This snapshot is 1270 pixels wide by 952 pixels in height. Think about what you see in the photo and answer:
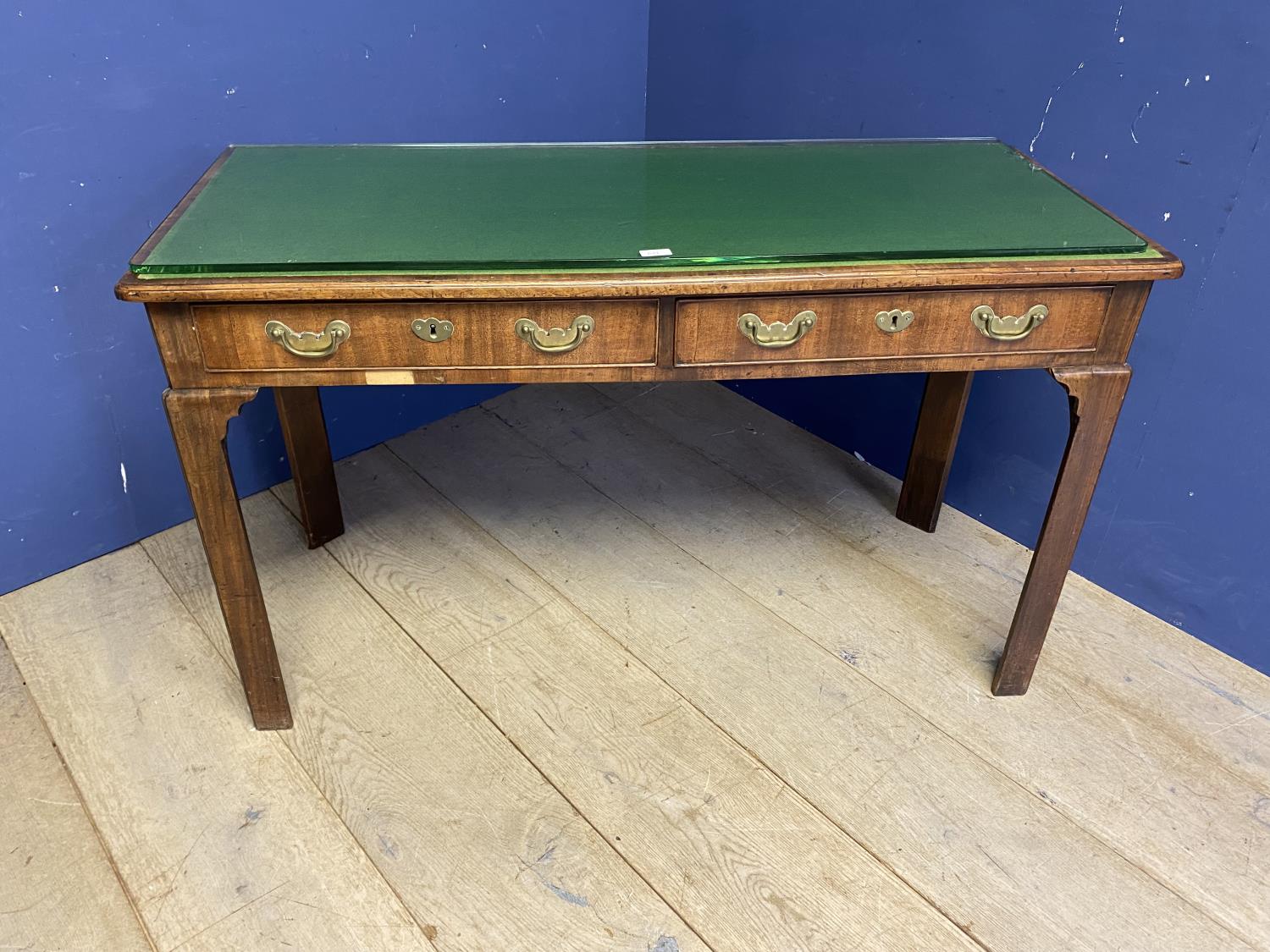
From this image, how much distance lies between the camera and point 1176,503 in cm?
179

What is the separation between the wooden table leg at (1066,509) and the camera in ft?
4.58

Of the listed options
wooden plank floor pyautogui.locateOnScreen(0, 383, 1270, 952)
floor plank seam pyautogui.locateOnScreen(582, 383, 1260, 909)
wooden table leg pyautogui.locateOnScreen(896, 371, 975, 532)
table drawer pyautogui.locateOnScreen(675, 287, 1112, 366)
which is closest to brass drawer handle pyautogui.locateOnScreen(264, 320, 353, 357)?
table drawer pyautogui.locateOnScreen(675, 287, 1112, 366)

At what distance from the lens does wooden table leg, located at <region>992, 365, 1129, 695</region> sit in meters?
1.39

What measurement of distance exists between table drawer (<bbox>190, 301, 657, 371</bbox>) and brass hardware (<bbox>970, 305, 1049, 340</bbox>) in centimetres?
45

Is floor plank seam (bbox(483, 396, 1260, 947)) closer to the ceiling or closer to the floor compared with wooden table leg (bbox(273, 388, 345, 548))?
closer to the floor

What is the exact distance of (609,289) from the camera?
1233 mm

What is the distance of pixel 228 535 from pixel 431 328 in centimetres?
45

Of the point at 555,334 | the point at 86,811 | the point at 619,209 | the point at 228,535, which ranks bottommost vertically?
the point at 86,811

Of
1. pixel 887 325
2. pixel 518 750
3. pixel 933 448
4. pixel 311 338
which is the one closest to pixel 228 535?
pixel 311 338

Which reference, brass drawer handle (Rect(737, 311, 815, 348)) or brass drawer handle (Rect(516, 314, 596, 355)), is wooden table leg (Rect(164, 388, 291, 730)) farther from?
brass drawer handle (Rect(737, 311, 815, 348))

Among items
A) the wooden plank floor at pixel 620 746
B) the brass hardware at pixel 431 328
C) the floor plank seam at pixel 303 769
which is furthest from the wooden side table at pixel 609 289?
the wooden plank floor at pixel 620 746

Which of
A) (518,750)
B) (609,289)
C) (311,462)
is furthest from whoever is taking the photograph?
(311,462)

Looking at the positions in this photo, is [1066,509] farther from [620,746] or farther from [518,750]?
[518,750]

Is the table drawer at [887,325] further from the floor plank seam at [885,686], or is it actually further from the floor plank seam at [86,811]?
the floor plank seam at [86,811]
